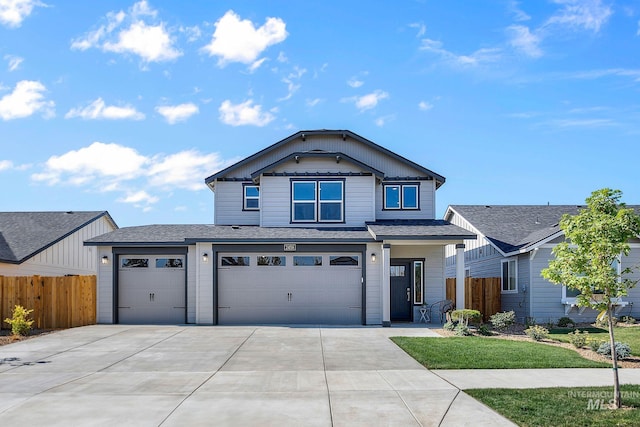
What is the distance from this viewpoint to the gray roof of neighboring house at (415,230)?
63.8 feet

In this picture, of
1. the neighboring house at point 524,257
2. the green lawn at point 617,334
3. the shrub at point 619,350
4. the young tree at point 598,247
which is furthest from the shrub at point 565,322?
the young tree at point 598,247

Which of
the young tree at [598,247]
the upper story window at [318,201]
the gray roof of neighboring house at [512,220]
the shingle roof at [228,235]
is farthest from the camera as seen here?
the gray roof of neighboring house at [512,220]

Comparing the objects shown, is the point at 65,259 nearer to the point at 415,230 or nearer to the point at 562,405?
the point at 415,230

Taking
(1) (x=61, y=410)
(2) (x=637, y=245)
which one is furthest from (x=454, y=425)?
(2) (x=637, y=245)

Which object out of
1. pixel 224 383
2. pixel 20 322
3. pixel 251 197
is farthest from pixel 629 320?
pixel 20 322

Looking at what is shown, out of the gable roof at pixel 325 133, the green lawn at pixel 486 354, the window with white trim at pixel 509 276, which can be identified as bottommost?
the green lawn at pixel 486 354

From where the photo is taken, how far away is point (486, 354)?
531 inches

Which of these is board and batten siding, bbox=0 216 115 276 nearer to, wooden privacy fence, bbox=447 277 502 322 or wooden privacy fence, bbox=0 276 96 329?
wooden privacy fence, bbox=0 276 96 329

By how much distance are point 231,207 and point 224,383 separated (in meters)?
13.7

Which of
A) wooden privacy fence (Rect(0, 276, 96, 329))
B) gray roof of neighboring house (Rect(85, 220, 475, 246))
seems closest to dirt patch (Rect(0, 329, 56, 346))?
wooden privacy fence (Rect(0, 276, 96, 329))

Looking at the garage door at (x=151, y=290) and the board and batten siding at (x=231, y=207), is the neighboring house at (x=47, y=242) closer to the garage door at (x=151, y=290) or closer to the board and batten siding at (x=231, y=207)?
the garage door at (x=151, y=290)

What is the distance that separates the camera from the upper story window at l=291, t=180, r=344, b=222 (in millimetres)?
21922

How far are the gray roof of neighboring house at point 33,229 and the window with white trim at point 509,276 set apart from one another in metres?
19.0

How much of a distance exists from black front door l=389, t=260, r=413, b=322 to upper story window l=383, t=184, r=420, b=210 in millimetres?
2590
